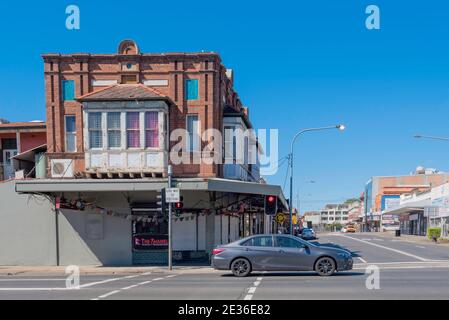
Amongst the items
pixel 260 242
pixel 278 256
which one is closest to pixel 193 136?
pixel 260 242

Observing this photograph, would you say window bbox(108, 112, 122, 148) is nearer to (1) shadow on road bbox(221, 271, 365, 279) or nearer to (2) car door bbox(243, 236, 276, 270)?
(1) shadow on road bbox(221, 271, 365, 279)

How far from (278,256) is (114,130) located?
1032 centimetres

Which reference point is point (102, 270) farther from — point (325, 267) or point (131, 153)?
point (325, 267)

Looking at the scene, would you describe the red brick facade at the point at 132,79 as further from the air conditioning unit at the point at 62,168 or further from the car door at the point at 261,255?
the car door at the point at 261,255

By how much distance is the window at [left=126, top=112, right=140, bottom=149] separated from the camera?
22.7 m

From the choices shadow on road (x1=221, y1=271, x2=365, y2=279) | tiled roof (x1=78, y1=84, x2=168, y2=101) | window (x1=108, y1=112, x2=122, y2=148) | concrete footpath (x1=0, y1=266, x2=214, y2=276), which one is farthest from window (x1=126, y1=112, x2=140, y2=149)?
shadow on road (x1=221, y1=271, x2=365, y2=279)

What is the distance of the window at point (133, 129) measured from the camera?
22688 millimetres

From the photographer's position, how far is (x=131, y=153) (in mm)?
22547

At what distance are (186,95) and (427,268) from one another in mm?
13306

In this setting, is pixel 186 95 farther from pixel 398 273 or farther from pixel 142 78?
pixel 398 273

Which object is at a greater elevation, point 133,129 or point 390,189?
point 133,129

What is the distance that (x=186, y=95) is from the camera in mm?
24125
